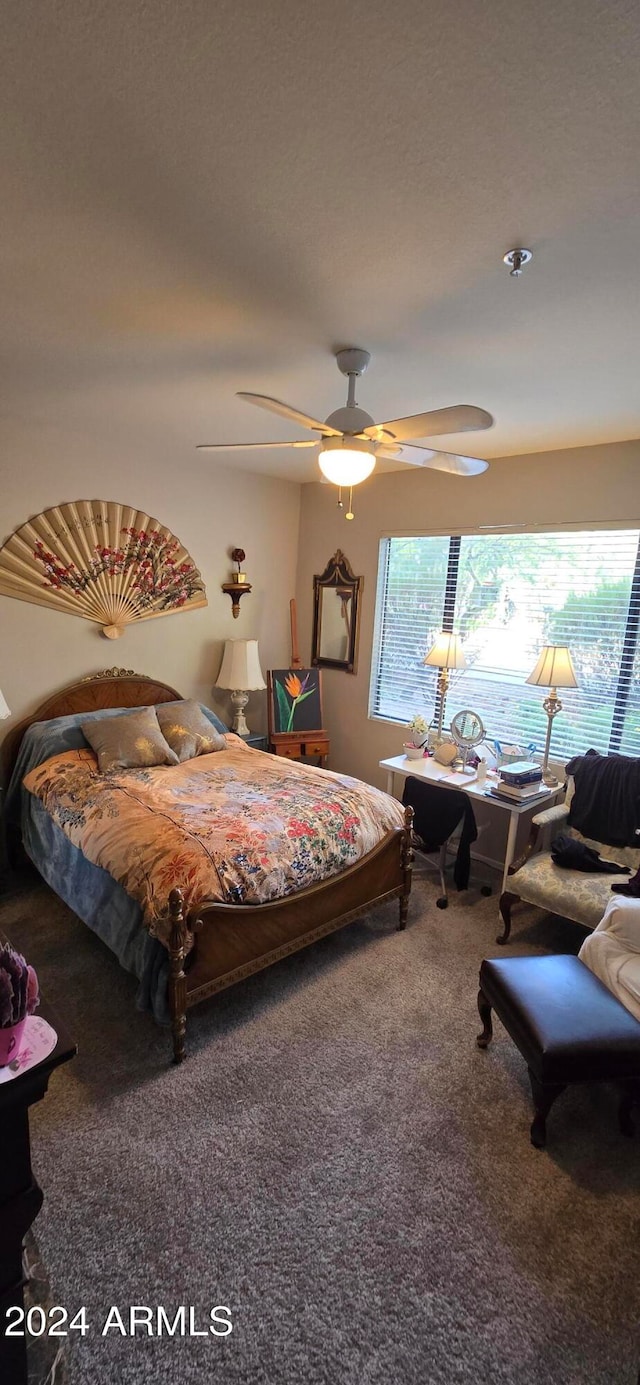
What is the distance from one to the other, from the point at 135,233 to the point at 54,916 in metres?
2.94

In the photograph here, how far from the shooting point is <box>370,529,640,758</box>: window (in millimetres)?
3256

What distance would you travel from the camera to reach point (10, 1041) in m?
0.89

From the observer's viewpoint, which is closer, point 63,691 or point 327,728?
point 63,691

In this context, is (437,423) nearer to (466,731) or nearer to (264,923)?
(264,923)

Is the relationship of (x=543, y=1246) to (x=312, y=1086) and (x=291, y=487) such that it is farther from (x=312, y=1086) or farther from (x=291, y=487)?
(x=291, y=487)

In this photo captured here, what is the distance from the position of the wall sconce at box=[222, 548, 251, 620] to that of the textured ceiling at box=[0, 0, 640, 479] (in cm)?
202

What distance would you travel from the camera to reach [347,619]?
4.71 m

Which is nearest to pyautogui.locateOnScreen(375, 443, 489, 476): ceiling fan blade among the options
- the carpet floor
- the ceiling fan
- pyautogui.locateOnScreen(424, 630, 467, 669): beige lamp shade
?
the ceiling fan

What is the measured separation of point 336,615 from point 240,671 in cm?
98

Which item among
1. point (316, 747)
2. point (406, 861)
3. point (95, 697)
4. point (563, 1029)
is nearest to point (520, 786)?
point (406, 861)

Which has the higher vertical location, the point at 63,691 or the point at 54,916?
the point at 63,691

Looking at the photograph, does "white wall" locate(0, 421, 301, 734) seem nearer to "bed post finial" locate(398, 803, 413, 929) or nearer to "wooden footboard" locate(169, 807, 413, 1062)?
"wooden footboard" locate(169, 807, 413, 1062)

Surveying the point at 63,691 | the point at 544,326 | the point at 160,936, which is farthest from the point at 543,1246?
the point at 63,691

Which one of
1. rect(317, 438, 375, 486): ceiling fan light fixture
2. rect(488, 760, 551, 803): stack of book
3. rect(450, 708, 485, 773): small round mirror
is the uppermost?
rect(317, 438, 375, 486): ceiling fan light fixture
